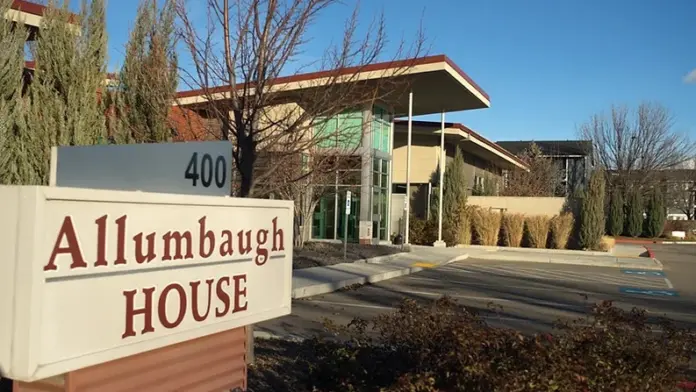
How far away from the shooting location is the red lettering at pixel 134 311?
264 cm

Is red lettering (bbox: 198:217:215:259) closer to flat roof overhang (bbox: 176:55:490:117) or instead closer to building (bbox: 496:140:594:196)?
flat roof overhang (bbox: 176:55:490:117)

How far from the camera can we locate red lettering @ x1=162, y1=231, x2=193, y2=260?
2816mm

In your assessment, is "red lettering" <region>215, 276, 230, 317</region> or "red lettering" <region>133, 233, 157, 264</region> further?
"red lettering" <region>215, 276, 230, 317</region>

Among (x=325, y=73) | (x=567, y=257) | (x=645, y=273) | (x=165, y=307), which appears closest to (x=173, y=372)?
(x=165, y=307)

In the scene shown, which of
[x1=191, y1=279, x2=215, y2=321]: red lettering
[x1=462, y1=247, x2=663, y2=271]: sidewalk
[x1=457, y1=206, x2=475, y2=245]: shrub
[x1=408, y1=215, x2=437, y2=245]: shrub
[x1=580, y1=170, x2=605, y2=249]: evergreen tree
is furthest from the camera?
[x1=457, y1=206, x2=475, y2=245]: shrub

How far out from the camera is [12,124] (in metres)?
8.62

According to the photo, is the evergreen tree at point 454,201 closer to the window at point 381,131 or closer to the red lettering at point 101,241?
the window at point 381,131

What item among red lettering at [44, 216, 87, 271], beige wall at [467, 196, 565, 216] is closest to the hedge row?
beige wall at [467, 196, 565, 216]

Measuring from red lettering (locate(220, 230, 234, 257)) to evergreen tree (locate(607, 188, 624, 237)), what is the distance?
48210mm

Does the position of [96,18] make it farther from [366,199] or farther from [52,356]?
[366,199]

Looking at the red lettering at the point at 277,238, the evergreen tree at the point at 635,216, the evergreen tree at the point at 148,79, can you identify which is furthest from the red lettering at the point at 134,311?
the evergreen tree at the point at 635,216

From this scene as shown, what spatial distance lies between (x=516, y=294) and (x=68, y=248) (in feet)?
43.0

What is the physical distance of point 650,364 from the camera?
4426mm

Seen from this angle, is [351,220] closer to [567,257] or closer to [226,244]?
[567,257]
